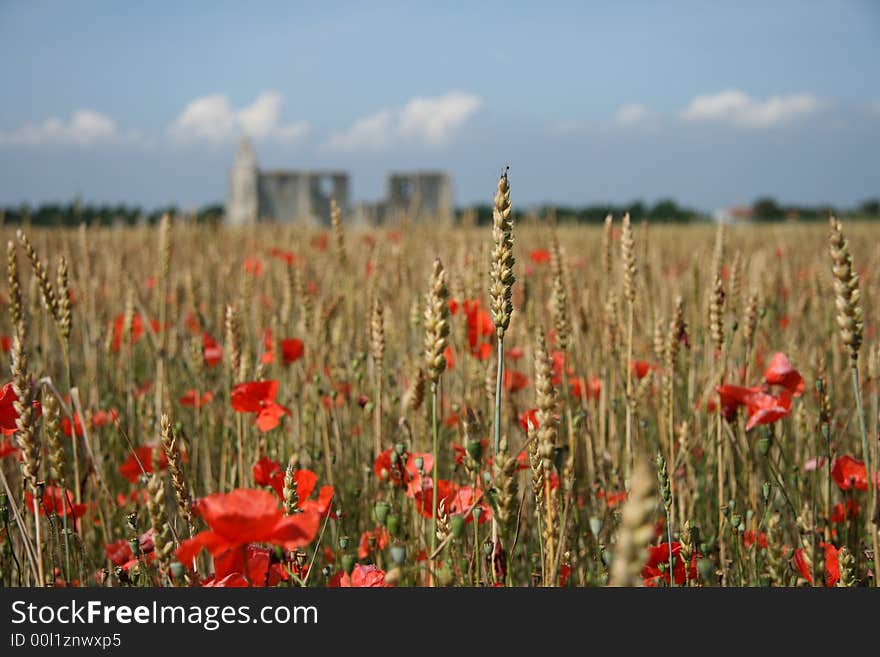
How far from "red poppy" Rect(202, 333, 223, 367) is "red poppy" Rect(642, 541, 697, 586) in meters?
1.15

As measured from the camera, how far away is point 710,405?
148cm

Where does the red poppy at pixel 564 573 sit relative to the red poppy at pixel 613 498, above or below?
below

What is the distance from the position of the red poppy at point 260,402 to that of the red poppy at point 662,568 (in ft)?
1.94

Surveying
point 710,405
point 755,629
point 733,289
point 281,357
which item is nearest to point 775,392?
point 710,405

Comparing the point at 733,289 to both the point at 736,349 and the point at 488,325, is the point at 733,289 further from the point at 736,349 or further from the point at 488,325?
the point at 488,325

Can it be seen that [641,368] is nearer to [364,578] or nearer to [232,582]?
[364,578]

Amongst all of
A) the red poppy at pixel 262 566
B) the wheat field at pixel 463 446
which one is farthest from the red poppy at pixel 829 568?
the red poppy at pixel 262 566

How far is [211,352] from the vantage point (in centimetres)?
183

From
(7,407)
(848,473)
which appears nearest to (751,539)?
(848,473)

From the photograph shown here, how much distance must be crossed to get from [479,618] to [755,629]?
0.84 feet

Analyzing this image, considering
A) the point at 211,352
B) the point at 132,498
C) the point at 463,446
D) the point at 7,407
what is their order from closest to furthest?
the point at 7,407
the point at 463,446
the point at 132,498
the point at 211,352

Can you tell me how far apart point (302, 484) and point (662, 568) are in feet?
1.59

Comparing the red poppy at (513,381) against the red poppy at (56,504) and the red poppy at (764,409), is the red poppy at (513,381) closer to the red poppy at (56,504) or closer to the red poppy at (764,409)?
the red poppy at (764,409)

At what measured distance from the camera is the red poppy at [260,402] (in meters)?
1.21
